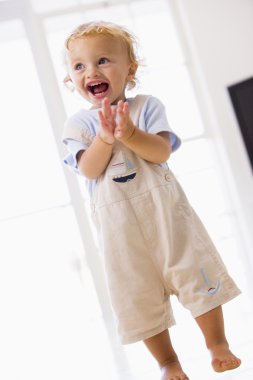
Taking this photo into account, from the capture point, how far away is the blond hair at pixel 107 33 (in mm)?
1218

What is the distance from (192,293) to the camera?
1.14 metres

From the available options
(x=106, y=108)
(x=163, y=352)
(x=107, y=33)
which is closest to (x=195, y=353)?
(x=163, y=352)

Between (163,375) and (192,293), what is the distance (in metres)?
0.20

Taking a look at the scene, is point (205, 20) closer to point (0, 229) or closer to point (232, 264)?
point (232, 264)

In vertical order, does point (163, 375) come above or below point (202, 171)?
below

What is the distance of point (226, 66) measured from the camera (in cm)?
310

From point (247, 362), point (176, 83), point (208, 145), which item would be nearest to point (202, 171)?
point (208, 145)

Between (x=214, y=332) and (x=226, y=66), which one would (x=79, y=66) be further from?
(x=226, y=66)

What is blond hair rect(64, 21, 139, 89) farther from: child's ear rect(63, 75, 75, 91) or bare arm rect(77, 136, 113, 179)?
bare arm rect(77, 136, 113, 179)

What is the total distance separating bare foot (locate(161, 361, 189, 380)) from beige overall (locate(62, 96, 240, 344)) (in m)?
0.08

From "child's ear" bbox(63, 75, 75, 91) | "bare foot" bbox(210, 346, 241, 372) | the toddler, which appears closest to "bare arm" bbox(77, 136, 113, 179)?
the toddler

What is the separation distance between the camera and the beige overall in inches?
45.2

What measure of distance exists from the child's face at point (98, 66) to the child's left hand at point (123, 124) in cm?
16

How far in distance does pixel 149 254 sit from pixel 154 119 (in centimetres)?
34
